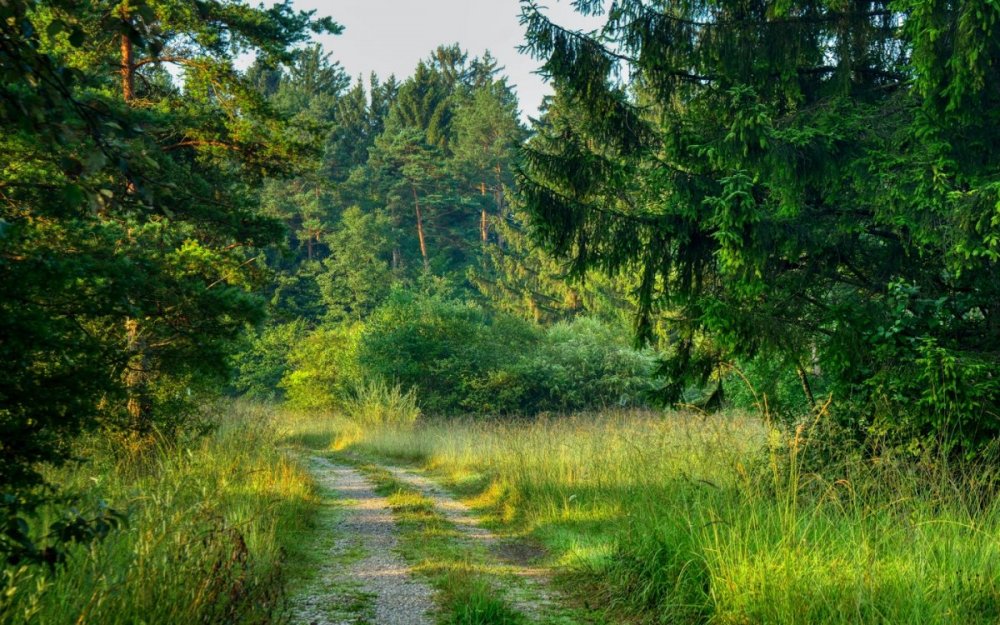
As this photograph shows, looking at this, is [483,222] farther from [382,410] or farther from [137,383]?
[137,383]

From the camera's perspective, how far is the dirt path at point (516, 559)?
5508 millimetres

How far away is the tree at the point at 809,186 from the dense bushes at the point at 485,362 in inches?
602

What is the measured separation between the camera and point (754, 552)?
4727 mm

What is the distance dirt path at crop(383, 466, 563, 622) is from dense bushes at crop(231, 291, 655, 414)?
545 inches

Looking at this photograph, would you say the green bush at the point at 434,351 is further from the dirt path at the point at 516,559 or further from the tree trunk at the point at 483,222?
the tree trunk at the point at 483,222

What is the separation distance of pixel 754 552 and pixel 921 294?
407 cm

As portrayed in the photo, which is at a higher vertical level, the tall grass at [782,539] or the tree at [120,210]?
the tree at [120,210]

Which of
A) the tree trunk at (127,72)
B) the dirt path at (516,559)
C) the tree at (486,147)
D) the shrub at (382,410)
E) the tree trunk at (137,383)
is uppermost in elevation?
the tree at (486,147)

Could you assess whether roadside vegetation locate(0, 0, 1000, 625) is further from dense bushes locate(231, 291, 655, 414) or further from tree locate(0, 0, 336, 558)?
dense bushes locate(231, 291, 655, 414)

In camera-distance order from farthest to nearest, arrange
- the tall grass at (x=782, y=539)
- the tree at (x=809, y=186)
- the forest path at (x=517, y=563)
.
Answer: the tree at (x=809, y=186)
the forest path at (x=517, y=563)
the tall grass at (x=782, y=539)

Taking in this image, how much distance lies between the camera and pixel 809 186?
26.8 feet

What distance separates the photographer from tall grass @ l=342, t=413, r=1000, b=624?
13.2ft

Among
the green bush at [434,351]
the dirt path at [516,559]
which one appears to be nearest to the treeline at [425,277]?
the green bush at [434,351]

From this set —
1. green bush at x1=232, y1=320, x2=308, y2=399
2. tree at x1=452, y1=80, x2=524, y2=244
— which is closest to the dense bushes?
green bush at x1=232, y1=320, x2=308, y2=399
